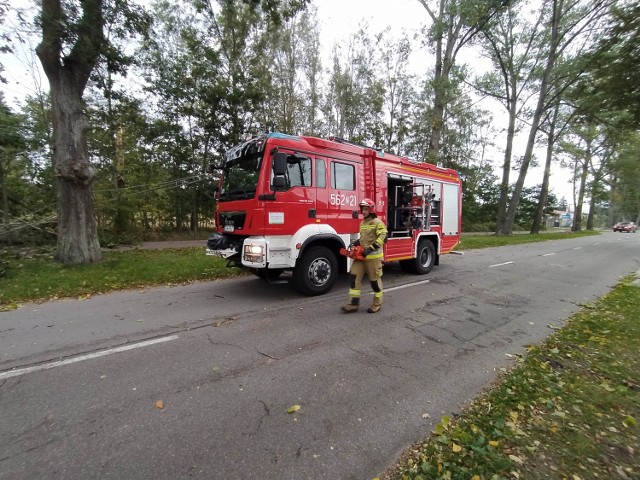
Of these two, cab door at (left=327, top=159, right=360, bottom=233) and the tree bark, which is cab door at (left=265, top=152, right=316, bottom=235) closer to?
cab door at (left=327, top=159, right=360, bottom=233)

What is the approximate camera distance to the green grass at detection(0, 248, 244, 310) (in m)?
6.18

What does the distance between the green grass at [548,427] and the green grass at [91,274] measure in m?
6.60

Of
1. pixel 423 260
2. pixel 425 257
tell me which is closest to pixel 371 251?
pixel 423 260

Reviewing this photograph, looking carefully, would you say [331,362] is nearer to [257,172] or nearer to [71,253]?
[257,172]

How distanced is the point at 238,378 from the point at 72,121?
8844 millimetres

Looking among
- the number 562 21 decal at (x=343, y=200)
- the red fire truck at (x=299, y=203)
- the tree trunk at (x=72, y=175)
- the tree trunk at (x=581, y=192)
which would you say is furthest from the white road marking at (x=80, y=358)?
the tree trunk at (x=581, y=192)

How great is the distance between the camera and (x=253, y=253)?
5.45m

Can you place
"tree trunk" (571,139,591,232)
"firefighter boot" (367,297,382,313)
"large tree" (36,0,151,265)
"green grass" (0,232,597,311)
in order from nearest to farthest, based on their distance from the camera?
"firefighter boot" (367,297,382,313) < "green grass" (0,232,597,311) < "large tree" (36,0,151,265) < "tree trunk" (571,139,591,232)

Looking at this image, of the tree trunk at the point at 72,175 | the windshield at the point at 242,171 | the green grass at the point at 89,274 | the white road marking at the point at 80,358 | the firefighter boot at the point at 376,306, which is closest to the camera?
the white road marking at the point at 80,358

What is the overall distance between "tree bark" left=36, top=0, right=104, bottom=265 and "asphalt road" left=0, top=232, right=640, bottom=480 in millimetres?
3544

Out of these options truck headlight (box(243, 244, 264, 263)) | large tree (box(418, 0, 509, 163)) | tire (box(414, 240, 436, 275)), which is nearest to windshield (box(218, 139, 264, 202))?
truck headlight (box(243, 244, 264, 263))

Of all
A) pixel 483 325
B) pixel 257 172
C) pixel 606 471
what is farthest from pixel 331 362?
pixel 257 172

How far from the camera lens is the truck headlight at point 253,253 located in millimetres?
5391

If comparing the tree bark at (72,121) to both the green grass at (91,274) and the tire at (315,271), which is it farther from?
the tire at (315,271)
